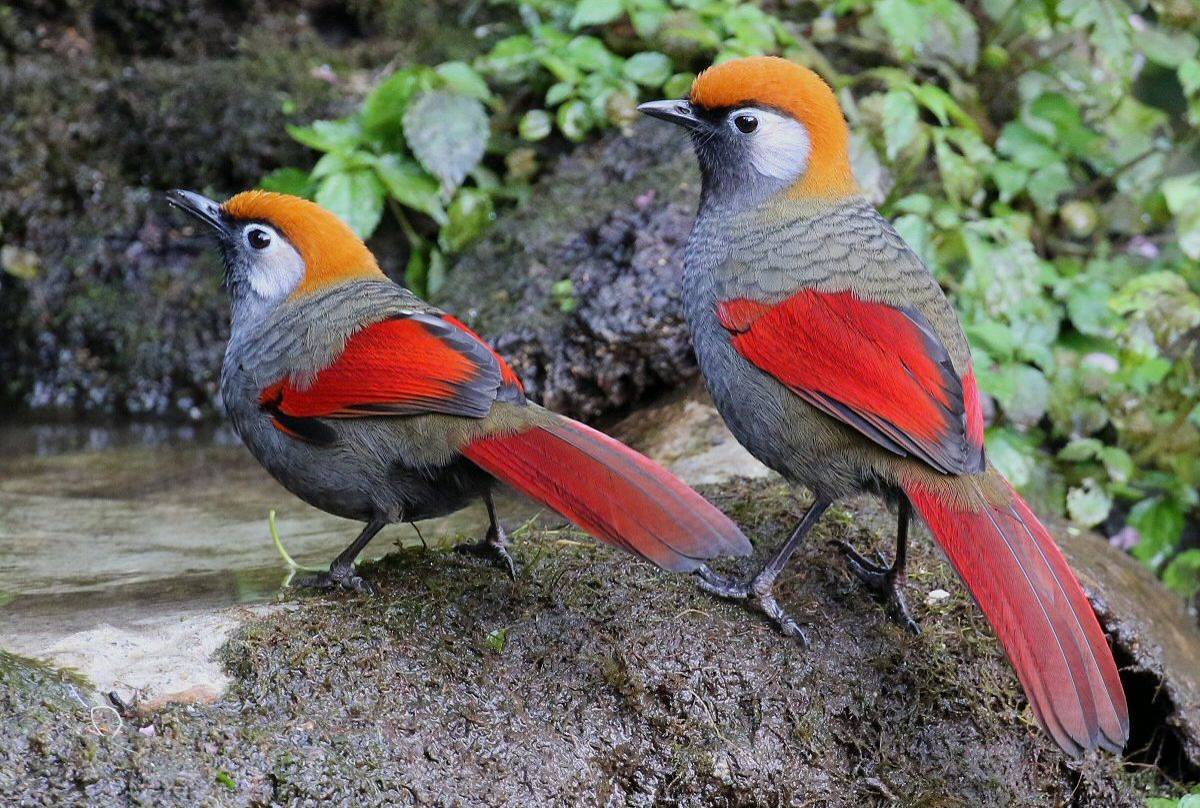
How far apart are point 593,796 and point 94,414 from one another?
4.60m

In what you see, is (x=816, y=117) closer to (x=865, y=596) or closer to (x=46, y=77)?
(x=865, y=596)

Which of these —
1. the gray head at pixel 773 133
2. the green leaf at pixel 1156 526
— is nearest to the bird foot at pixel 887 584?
the gray head at pixel 773 133

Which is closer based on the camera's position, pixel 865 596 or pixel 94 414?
pixel 865 596

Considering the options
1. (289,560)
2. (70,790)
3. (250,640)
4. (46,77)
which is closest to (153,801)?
(70,790)

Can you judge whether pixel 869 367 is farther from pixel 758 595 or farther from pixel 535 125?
pixel 535 125

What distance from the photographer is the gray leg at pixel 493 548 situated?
3.67 m

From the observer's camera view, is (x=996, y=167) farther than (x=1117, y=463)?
Yes

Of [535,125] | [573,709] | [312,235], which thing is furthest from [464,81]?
[573,709]

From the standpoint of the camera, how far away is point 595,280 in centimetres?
560

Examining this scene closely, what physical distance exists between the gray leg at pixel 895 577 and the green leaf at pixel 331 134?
3.62 m

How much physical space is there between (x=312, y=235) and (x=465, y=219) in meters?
2.25

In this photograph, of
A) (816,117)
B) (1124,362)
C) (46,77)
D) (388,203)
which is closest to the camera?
(816,117)

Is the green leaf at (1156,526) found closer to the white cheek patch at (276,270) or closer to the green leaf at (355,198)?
the green leaf at (355,198)

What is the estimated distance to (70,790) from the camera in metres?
2.53
